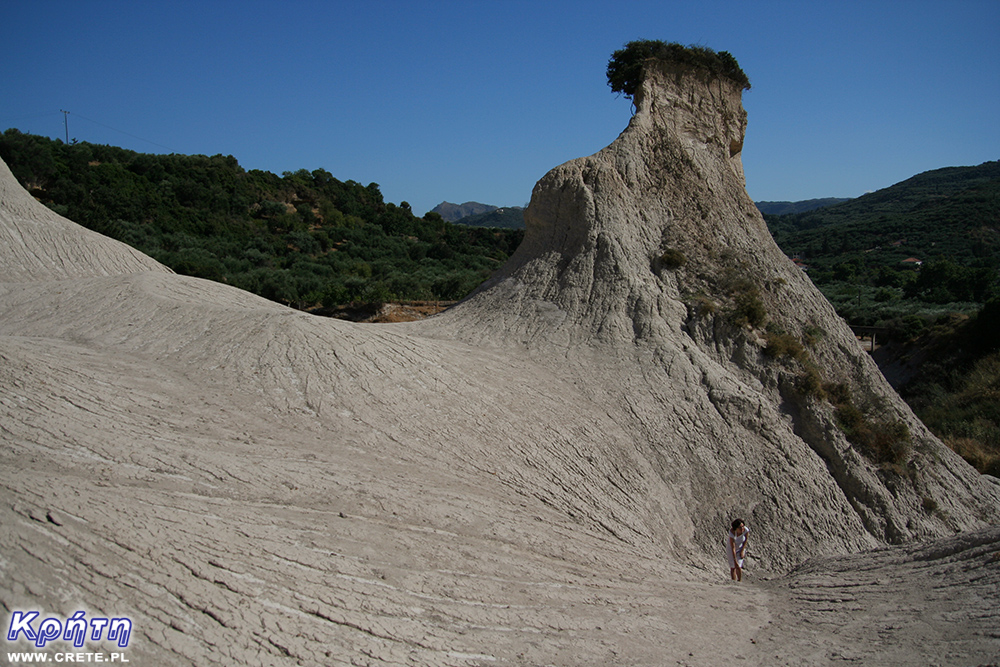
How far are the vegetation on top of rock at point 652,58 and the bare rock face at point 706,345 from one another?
0.24 metres

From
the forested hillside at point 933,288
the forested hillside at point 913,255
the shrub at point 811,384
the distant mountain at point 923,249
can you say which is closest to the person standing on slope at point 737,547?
the shrub at point 811,384

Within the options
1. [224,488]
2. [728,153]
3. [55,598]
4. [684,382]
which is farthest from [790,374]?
[55,598]

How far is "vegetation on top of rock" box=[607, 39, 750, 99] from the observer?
15.0m

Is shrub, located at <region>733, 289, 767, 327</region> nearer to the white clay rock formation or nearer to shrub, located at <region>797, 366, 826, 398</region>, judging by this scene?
the white clay rock formation

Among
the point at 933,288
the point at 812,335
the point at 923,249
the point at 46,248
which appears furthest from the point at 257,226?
the point at 923,249

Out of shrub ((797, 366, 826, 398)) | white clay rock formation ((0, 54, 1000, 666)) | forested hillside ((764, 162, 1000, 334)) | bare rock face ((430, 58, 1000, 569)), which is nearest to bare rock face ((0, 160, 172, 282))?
white clay rock formation ((0, 54, 1000, 666))

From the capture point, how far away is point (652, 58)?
15000 mm

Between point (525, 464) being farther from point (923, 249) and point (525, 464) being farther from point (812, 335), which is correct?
point (923, 249)

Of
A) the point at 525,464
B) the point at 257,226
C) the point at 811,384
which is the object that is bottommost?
the point at 525,464

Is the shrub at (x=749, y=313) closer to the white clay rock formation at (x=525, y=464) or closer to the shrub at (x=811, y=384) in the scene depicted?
the white clay rock formation at (x=525, y=464)

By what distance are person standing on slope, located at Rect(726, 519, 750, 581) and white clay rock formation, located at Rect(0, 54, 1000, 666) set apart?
26 cm

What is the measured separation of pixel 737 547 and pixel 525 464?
328 centimetres

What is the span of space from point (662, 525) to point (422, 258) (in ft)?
153

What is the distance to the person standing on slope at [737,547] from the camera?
8.98 meters
